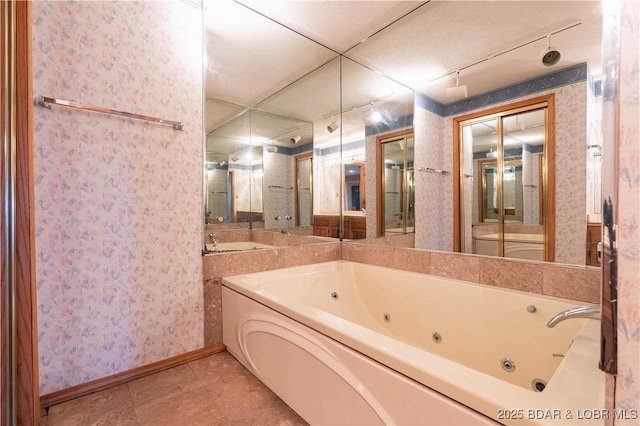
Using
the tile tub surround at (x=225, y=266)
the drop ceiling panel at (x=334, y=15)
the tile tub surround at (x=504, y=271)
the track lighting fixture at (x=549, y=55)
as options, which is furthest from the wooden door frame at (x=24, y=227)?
the track lighting fixture at (x=549, y=55)

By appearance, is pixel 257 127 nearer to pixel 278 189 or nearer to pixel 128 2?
pixel 278 189

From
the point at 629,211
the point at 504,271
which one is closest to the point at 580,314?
the point at 504,271

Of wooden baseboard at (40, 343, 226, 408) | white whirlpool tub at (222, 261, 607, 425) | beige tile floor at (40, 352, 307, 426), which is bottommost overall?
beige tile floor at (40, 352, 307, 426)

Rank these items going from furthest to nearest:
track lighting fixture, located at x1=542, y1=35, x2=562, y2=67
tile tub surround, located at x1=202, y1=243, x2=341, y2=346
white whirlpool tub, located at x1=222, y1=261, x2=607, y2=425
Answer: tile tub surround, located at x1=202, y1=243, x2=341, y2=346, track lighting fixture, located at x1=542, y1=35, x2=562, y2=67, white whirlpool tub, located at x1=222, y1=261, x2=607, y2=425

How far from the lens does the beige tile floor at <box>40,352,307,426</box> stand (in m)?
1.31

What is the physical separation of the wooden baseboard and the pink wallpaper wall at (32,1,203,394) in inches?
1.2

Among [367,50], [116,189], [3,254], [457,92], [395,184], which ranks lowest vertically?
[3,254]

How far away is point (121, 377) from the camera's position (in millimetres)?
1582

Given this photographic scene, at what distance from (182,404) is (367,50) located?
2875mm

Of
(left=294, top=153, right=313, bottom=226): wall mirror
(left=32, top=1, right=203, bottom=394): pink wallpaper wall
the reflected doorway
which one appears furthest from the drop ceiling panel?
(left=294, top=153, right=313, bottom=226): wall mirror

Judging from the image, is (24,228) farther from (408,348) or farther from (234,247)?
(408,348)

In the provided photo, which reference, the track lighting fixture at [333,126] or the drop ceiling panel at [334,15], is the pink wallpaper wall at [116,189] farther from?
the track lighting fixture at [333,126]

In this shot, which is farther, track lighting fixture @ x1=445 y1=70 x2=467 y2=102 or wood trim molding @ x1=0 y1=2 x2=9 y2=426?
track lighting fixture @ x1=445 y1=70 x2=467 y2=102

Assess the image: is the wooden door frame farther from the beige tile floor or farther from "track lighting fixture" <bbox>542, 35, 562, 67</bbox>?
"track lighting fixture" <bbox>542, 35, 562, 67</bbox>
